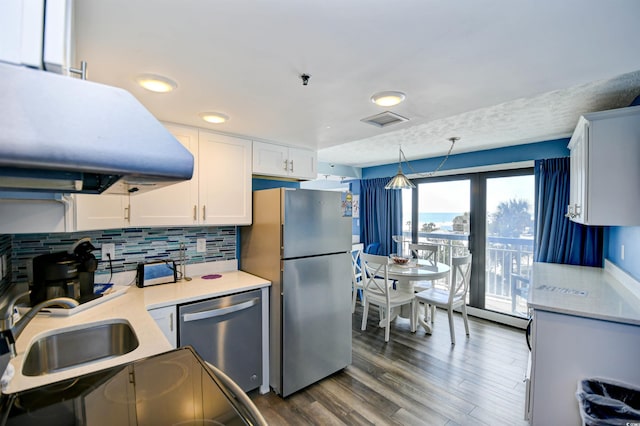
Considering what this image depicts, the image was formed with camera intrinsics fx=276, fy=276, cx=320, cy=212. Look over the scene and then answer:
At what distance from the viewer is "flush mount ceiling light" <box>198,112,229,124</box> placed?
6.42 feet

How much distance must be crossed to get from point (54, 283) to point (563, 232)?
15.2 ft

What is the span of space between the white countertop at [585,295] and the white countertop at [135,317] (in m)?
1.98

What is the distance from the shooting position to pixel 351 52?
1205 millimetres

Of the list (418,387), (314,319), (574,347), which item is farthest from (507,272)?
(314,319)

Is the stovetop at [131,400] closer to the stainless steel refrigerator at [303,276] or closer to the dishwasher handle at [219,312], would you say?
the dishwasher handle at [219,312]

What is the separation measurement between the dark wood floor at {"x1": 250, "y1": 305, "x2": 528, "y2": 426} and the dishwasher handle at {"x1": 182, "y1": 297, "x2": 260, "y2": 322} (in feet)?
2.55

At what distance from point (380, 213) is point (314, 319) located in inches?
125

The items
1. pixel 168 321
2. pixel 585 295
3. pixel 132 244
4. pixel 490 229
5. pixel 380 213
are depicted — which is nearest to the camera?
pixel 168 321

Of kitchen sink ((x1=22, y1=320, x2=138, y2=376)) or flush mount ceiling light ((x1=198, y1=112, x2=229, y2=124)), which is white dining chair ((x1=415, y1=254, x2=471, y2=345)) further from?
kitchen sink ((x1=22, y1=320, x2=138, y2=376))

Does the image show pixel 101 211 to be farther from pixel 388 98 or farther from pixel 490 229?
pixel 490 229

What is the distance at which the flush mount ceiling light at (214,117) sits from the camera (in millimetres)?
1957

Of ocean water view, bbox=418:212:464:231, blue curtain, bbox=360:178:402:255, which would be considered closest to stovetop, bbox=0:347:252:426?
ocean water view, bbox=418:212:464:231

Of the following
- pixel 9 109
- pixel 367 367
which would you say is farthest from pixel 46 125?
pixel 367 367

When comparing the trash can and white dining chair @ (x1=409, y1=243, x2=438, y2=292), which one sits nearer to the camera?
the trash can
